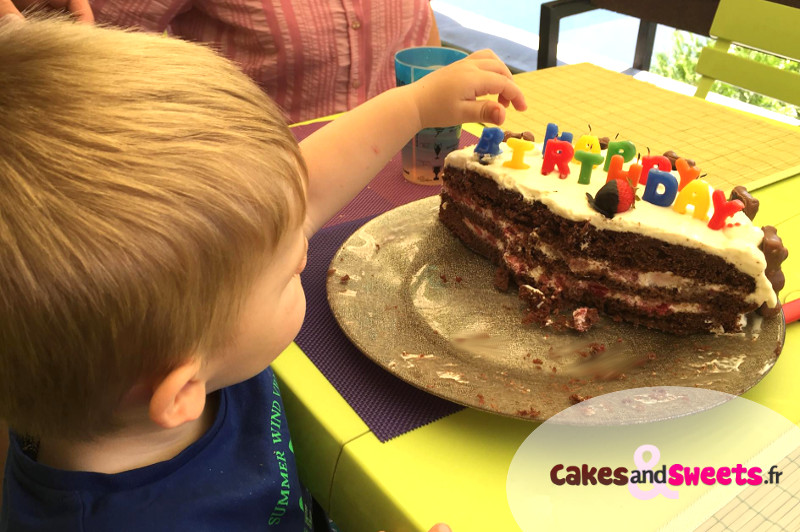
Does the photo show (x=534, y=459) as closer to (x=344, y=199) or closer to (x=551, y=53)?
(x=344, y=199)

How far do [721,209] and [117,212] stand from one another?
1.05 metres

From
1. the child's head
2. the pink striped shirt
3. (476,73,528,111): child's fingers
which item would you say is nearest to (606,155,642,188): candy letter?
(476,73,528,111): child's fingers

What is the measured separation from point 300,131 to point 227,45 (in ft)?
1.85

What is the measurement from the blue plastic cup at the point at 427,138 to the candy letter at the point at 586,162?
1.33 feet

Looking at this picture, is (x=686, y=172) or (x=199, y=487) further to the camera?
(x=686, y=172)

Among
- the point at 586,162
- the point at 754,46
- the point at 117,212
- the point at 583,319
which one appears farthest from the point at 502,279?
the point at 754,46

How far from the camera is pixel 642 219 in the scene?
4.20 ft

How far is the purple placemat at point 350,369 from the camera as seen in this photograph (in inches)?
40.3

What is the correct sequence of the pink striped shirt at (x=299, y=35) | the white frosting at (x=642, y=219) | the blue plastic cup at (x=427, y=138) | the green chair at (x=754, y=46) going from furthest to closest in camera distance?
the green chair at (x=754, y=46), the pink striped shirt at (x=299, y=35), the blue plastic cup at (x=427, y=138), the white frosting at (x=642, y=219)

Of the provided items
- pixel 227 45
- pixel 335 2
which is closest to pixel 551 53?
pixel 335 2

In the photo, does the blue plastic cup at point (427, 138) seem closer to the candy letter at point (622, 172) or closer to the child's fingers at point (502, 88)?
the child's fingers at point (502, 88)

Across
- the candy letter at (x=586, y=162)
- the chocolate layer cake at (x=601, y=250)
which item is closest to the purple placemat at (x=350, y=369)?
the chocolate layer cake at (x=601, y=250)

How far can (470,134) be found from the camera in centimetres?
192

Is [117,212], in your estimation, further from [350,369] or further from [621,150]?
[621,150]
